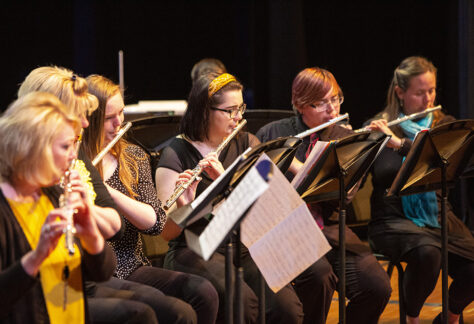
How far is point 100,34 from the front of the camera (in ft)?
21.9

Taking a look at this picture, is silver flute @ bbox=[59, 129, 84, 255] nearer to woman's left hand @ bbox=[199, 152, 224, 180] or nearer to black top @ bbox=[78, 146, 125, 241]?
black top @ bbox=[78, 146, 125, 241]

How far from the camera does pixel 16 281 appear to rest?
5.75ft

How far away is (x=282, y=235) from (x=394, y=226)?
1333 millimetres

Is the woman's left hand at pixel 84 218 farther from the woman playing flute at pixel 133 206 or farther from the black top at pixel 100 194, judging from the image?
the woman playing flute at pixel 133 206

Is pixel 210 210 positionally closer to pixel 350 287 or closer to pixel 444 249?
pixel 350 287

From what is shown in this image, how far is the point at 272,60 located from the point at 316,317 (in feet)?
9.53

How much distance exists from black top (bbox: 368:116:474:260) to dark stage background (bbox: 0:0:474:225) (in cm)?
153

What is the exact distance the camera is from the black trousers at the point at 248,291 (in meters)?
2.68

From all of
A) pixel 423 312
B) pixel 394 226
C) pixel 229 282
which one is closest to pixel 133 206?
pixel 229 282

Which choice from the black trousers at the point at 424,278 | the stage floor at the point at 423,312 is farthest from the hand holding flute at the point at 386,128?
the stage floor at the point at 423,312

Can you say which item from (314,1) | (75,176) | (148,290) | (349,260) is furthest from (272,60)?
(75,176)

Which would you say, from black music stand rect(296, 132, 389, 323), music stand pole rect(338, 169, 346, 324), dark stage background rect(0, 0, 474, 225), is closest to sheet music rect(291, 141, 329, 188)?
black music stand rect(296, 132, 389, 323)

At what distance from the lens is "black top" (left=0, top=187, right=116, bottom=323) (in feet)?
5.75

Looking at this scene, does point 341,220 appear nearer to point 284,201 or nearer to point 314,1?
point 284,201
